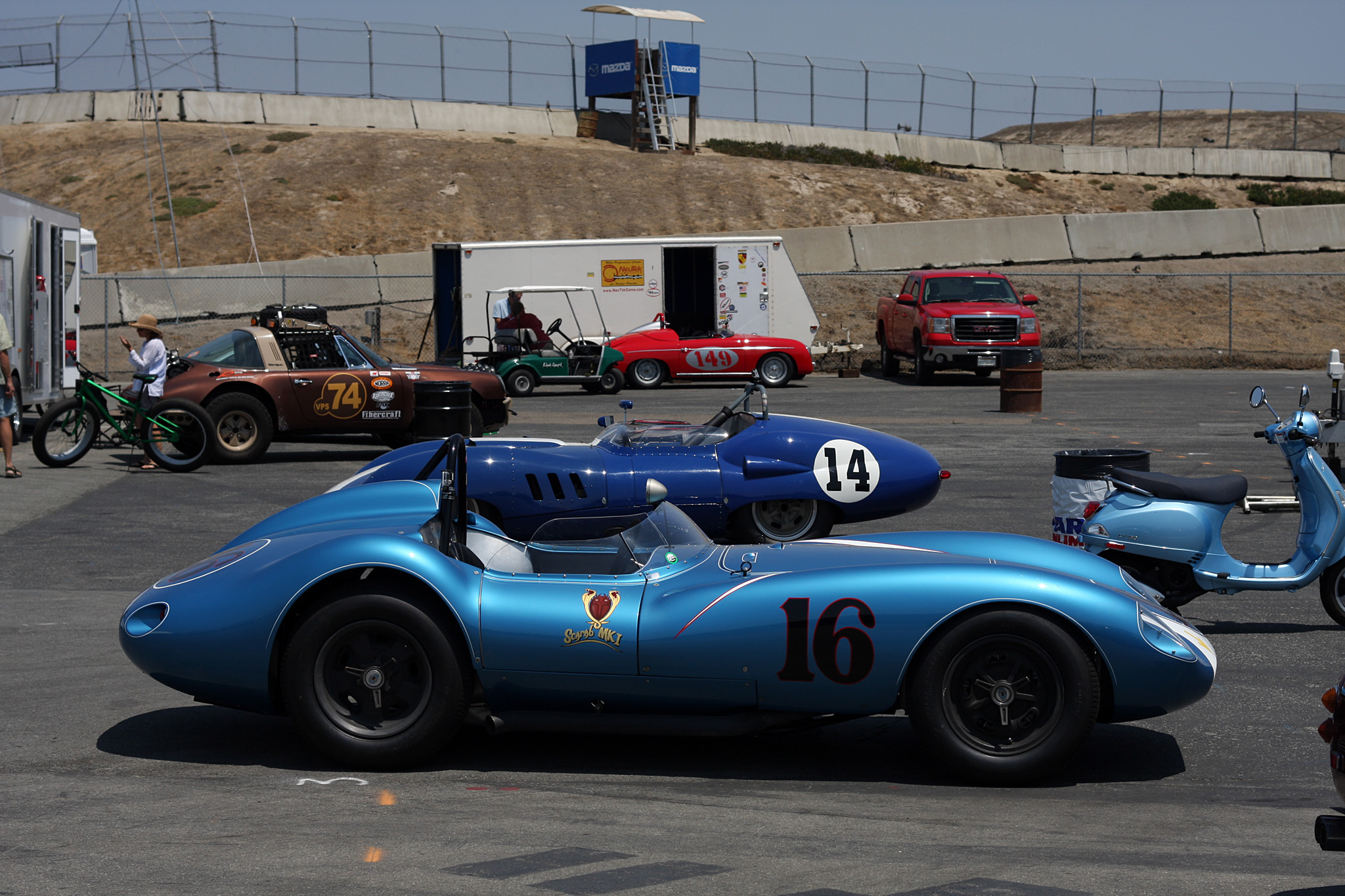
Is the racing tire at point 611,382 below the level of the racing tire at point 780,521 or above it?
above

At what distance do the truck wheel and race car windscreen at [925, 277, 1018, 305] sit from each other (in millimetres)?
3025

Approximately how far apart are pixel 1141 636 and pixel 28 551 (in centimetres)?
824

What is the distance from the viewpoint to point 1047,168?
49.7 meters

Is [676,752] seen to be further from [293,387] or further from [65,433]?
[65,433]

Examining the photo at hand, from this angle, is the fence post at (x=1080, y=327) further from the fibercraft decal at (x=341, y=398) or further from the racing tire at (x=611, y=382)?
the fibercraft decal at (x=341, y=398)

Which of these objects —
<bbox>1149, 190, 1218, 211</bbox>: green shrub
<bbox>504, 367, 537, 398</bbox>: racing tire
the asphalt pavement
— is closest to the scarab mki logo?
the asphalt pavement

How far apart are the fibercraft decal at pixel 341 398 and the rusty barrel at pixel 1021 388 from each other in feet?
32.5

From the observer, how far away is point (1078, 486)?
23.6 feet

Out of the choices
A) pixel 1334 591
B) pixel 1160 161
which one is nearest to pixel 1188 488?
pixel 1334 591

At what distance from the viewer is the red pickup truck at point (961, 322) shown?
81.6 ft

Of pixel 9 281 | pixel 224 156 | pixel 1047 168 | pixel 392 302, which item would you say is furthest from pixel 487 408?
pixel 1047 168

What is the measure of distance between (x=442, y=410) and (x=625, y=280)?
13708mm

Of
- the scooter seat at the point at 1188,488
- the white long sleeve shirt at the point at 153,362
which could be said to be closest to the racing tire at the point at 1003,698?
the scooter seat at the point at 1188,488

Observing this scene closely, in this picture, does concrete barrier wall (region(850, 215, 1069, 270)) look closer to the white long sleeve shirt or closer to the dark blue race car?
the white long sleeve shirt
